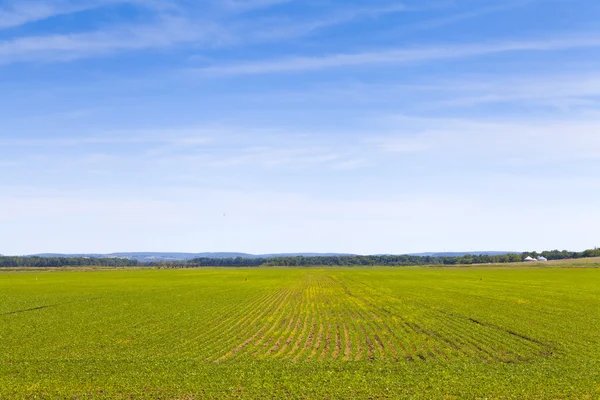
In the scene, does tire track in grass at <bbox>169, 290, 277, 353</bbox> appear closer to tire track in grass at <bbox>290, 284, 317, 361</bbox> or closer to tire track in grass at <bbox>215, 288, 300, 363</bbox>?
tire track in grass at <bbox>215, 288, 300, 363</bbox>

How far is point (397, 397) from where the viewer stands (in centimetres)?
1967

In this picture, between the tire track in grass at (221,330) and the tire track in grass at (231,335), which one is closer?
the tire track in grass at (231,335)

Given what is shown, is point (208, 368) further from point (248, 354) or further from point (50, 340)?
point (50, 340)

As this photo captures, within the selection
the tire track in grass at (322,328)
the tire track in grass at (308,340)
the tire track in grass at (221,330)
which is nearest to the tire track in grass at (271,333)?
the tire track in grass at (308,340)

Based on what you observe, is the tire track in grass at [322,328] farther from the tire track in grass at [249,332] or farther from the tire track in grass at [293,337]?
the tire track in grass at [249,332]

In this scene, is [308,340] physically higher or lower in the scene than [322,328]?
lower

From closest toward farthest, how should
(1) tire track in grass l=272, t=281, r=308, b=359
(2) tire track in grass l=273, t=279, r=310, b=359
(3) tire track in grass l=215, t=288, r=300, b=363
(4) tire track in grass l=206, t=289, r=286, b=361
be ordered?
(3) tire track in grass l=215, t=288, r=300, b=363 → (2) tire track in grass l=273, t=279, r=310, b=359 → (4) tire track in grass l=206, t=289, r=286, b=361 → (1) tire track in grass l=272, t=281, r=308, b=359

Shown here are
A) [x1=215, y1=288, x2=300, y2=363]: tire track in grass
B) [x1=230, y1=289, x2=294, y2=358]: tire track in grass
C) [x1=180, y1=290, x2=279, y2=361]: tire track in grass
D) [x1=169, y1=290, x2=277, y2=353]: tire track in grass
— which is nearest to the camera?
[x1=215, y1=288, x2=300, y2=363]: tire track in grass

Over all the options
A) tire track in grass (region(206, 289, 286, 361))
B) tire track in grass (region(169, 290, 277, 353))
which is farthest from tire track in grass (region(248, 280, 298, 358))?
tire track in grass (region(169, 290, 277, 353))

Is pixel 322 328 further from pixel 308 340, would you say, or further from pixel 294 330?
pixel 308 340

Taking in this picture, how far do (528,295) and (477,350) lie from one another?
1650 inches

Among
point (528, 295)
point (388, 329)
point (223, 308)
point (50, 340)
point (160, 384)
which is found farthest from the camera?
point (528, 295)

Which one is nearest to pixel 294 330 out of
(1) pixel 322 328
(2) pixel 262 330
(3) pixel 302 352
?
(1) pixel 322 328

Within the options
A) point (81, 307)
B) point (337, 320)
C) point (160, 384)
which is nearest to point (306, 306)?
point (337, 320)
